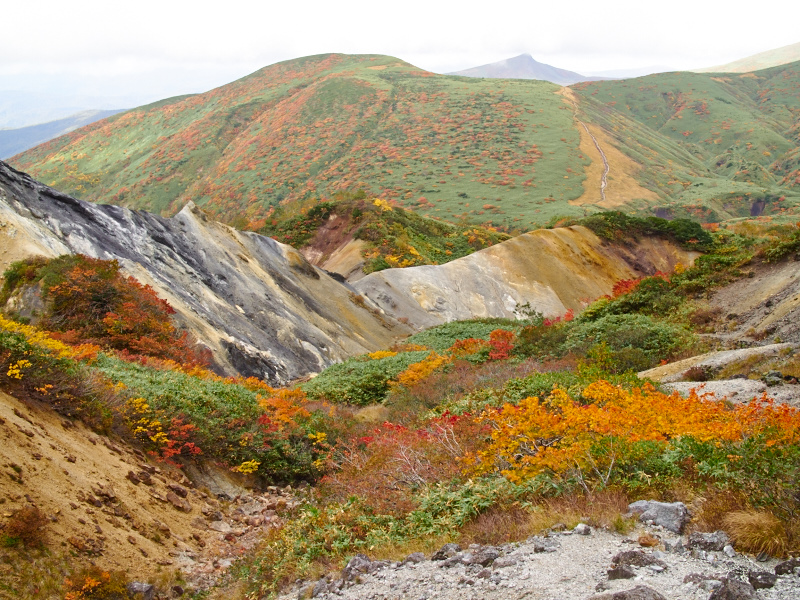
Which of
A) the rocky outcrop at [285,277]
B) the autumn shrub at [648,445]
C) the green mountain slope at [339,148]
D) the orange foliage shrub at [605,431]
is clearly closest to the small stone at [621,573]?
the autumn shrub at [648,445]

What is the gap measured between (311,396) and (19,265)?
8672 millimetres

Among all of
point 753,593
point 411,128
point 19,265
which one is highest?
point 411,128

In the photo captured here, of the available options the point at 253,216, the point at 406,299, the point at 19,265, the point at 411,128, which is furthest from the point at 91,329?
the point at 411,128

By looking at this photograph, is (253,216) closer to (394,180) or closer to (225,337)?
(394,180)

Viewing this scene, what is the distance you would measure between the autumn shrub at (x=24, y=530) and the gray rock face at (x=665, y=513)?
6.04 meters

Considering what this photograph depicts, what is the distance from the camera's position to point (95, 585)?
235 inches

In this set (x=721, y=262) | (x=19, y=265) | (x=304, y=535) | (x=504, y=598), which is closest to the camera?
(x=504, y=598)

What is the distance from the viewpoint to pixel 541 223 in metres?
62.1

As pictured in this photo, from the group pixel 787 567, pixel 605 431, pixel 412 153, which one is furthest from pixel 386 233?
pixel 412 153

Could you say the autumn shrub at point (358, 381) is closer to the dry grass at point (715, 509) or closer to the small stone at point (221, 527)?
the small stone at point (221, 527)

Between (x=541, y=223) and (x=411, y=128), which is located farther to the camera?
(x=411, y=128)

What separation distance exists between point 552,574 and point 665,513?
1274 mm

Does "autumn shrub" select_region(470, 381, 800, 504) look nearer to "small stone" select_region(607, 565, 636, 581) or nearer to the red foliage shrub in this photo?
"small stone" select_region(607, 565, 636, 581)

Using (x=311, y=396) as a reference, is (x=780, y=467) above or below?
above
